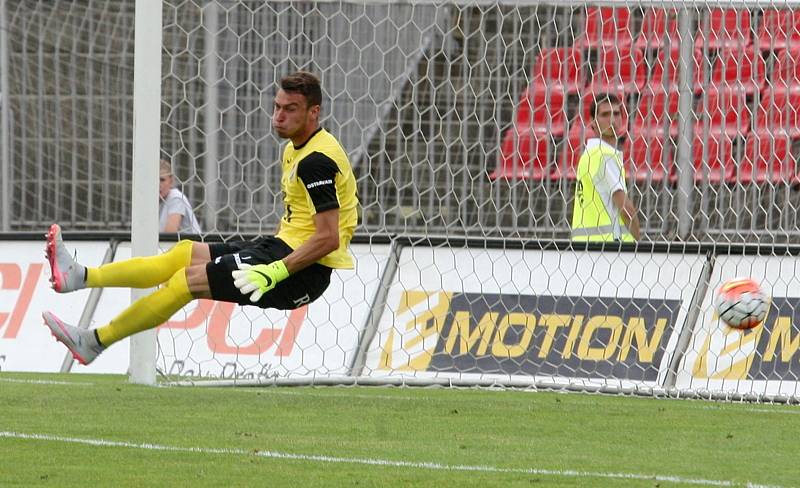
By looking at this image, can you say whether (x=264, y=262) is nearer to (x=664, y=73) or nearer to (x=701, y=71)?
(x=664, y=73)

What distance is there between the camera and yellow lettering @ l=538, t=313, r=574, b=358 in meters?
10.3

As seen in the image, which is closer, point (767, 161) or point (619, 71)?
point (767, 161)

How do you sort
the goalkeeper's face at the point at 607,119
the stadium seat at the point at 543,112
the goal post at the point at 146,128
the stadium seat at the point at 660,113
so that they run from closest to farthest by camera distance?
the goal post at the point at 146,128, the goalkeeper's face at the point at 607,119, the stadium seat at the point at 660,113, the stadium seat at the point at 543,112

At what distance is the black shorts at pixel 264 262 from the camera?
7762 mm

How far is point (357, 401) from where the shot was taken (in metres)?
8.74

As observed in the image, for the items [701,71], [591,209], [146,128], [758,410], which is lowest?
[758,410]

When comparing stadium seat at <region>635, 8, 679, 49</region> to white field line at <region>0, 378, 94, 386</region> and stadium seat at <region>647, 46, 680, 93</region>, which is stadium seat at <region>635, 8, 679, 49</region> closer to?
stadium seat at <region>647, 46, 680, 93</region>

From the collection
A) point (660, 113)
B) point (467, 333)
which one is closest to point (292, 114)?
point (467, 333)

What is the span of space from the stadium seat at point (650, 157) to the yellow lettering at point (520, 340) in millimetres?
1752

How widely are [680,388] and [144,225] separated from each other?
3466 mm

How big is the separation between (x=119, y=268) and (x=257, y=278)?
0.80 meters

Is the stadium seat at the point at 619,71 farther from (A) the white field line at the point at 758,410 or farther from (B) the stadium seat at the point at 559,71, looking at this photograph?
(A) the white field line at the point at 758,410

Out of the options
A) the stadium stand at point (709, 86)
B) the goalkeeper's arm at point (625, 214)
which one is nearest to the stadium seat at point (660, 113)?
the stadium stand at point (709, 86)

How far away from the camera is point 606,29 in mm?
11984
